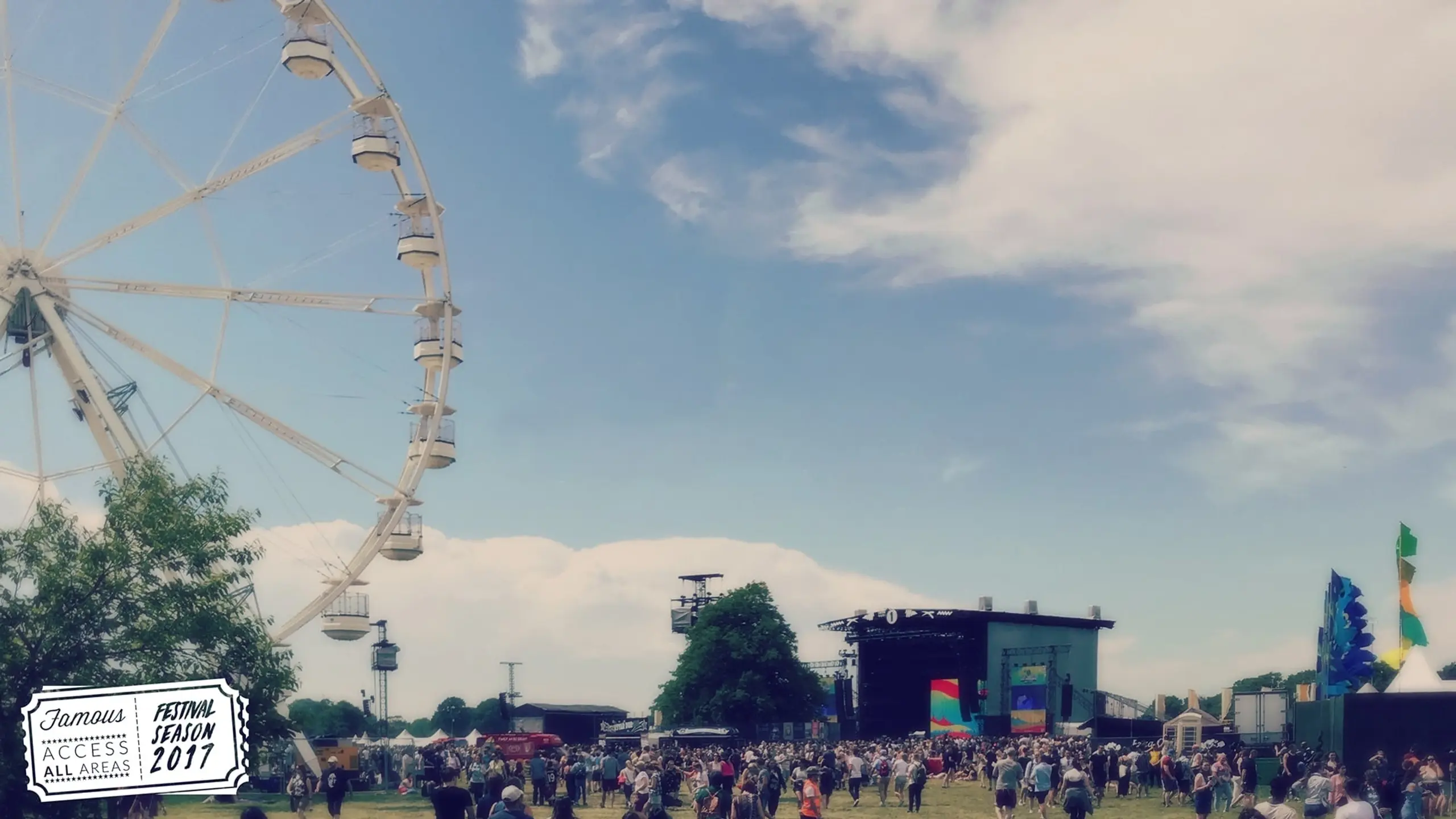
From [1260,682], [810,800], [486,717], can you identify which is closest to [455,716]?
[486,717]

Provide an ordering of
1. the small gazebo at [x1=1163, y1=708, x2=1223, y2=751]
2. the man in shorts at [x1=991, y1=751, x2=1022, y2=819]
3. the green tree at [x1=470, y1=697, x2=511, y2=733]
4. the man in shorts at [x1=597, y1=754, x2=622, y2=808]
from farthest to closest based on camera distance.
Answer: the green tree at [x1=470, y1=697, x2=511, y2=733] < the small gazebo at [x1=1163, y1=708, x2=1223, y2=751] < the man in shorts at [x1=597, y1=754, x2=622, y2=808] < the man in shorts at [x1=991, y1=751, x2=1022, y2=819]

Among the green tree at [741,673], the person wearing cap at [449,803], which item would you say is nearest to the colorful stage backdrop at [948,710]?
the green tree at [741,673]

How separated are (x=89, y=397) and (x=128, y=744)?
1907 centimetres

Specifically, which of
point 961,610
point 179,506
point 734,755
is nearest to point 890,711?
point 961,610

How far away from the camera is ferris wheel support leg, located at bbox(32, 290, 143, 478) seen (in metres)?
35.4

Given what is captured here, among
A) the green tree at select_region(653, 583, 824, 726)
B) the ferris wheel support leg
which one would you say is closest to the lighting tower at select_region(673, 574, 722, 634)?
the green tree at select_region(653, 583, 824, 726)

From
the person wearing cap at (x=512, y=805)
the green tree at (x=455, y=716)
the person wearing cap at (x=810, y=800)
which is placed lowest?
the green tree at (x=455, y=716)

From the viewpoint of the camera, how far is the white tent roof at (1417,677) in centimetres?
4153

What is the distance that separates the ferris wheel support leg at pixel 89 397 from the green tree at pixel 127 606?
31.6ft

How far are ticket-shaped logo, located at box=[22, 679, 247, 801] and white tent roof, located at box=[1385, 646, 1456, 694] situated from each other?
31885mm

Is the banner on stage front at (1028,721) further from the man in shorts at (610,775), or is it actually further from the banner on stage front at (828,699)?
the man in shorts at (610,775)

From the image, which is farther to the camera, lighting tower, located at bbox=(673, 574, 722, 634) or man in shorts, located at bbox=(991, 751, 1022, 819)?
lighting tower, located at bbox=(673, 574, 722, 634)

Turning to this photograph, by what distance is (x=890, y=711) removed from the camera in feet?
266

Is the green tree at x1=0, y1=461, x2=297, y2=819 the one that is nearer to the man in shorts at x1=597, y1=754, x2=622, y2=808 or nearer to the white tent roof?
the man in shorts at x1=597, y1=754, x2=622, y2=808
